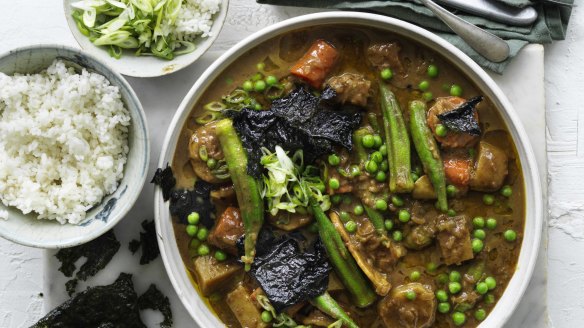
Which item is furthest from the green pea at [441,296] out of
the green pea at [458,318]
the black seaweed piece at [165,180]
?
the black seaweed piece at [165,180]

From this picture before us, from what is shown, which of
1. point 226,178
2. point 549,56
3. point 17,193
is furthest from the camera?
point 549,56

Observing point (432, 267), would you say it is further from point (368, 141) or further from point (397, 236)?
point (368, 141)

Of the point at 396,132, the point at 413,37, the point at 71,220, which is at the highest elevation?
the point at 413,37

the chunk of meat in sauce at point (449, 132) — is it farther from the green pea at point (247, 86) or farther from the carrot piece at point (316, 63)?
the green pea at point (247, 86)

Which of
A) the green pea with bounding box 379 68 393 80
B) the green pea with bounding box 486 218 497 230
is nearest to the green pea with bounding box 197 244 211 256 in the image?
the green pea with bounding box 379 68 393 80

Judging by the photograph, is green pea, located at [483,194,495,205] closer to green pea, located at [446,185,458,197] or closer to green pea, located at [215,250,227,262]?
green pea, located at [446,185,458,197]

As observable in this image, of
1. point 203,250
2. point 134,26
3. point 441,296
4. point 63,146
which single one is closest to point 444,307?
point 441,296

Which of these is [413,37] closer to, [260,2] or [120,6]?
[260,2]

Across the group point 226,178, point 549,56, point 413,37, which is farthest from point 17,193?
point 549,56
